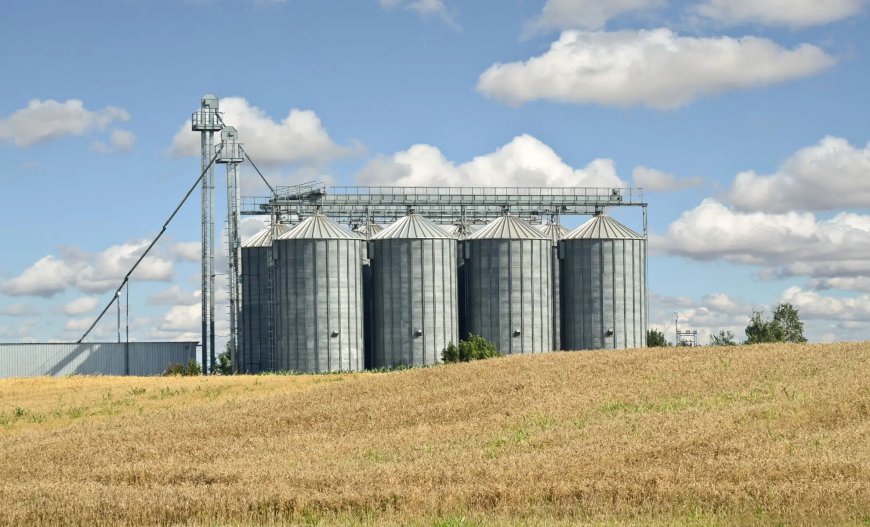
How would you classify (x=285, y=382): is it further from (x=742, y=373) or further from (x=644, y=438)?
(x=644, y=438)

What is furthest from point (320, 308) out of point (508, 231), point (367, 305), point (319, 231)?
point (508, 231)

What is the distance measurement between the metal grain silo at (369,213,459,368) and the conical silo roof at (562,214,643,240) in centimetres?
979

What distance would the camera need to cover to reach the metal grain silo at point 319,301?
7531 centimetres

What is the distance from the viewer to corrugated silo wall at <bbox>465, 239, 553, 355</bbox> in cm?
7794

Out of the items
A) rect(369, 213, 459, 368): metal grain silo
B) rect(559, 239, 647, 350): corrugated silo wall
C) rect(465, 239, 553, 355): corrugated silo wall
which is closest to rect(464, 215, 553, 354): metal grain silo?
rect(465, 239, 553, 355): corrugated silo wall

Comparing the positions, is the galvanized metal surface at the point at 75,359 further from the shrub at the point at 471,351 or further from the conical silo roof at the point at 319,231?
the shrub at the point at 471,351

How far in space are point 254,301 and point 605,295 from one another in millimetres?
25634

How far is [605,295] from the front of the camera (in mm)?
80625

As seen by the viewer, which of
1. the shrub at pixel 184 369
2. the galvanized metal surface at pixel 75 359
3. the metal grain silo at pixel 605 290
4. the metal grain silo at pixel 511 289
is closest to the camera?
the metal grain silo at pixel 511 289

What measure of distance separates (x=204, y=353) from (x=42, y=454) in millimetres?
49129

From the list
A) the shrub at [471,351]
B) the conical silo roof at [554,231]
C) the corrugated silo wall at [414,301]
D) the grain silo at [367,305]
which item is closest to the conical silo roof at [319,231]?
the grain silo at [367,305]

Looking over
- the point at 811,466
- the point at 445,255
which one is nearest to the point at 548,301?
the point at 445,255

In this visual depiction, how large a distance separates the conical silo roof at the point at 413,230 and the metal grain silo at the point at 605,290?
10058 millimetres

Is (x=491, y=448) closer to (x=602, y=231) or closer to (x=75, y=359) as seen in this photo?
(x=602, y=231)
